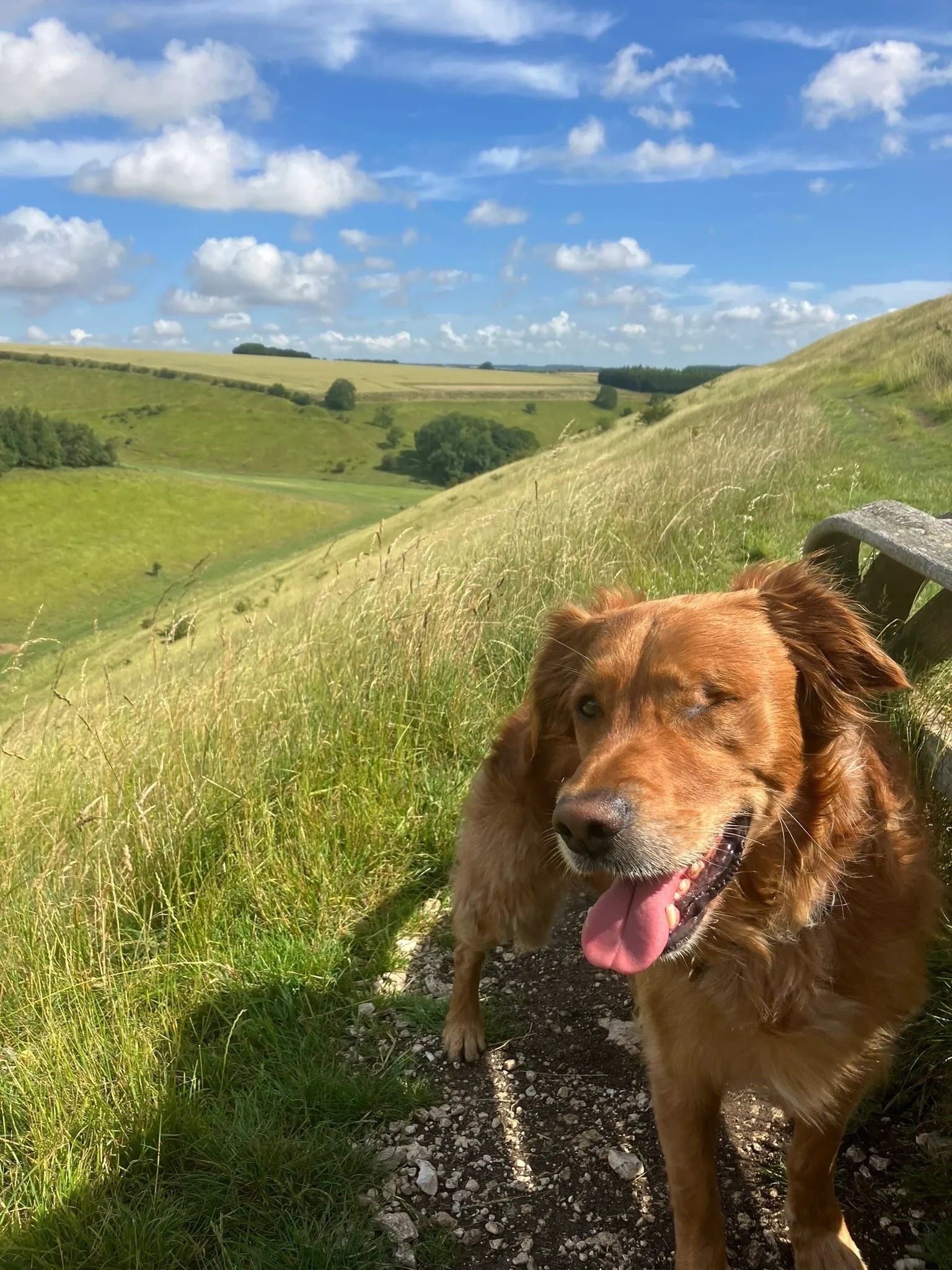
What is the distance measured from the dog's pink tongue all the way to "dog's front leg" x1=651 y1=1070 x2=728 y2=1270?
437mm

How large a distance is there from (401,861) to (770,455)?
24.0ft

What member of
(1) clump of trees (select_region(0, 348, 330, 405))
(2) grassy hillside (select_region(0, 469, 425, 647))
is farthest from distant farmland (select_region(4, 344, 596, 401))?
(2) grassy hillside (select_region(0, 469, 425, 647))

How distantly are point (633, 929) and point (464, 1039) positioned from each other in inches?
52.3

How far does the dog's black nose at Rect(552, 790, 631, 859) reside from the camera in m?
1.75

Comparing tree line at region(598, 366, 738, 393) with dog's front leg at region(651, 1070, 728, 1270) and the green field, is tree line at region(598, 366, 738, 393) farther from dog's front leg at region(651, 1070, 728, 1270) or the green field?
dog's front leg at region(651, 1070, 728, 1270)

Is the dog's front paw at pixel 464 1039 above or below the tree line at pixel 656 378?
below

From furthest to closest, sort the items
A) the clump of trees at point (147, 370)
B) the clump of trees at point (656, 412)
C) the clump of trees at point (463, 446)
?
the clump of trees at point (147, 370), the clump of trees at point (463, 446), the clump of trees at point (656, 412)

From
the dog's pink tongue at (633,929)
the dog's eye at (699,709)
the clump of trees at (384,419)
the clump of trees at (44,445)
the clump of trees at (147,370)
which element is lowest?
the dog's pink tongue at (633,929)

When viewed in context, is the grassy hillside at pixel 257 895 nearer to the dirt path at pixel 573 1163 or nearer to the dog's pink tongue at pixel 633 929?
A: the dirt path at pixel 573 1163

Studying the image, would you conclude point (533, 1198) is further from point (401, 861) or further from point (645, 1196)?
point (401, 861)

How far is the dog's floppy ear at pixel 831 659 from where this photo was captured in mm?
2072

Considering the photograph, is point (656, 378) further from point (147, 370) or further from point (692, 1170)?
point (692, 1170)

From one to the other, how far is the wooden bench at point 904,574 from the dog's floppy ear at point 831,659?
0.25m

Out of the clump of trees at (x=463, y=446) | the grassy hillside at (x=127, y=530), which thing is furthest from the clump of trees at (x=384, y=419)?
the grassy hillside at (x=127, y=530)
